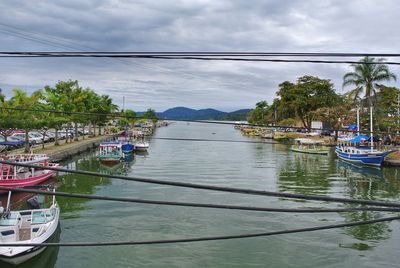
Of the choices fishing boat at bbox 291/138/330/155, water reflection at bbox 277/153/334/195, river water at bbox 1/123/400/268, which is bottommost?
river water at bbox 1/123/400/268

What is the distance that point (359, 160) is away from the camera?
39.7 metres

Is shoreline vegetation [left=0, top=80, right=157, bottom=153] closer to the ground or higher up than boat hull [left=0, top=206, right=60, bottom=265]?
higher up

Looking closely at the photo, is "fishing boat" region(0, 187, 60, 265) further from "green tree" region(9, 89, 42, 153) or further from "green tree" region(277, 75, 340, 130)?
"green tree" region(277, 75, 340, 130)

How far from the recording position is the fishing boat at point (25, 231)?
12.4 meters

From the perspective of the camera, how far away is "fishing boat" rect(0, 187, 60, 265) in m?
12.4

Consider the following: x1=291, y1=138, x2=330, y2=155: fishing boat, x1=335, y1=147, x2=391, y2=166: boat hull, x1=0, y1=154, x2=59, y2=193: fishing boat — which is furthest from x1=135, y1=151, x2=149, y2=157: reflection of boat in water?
x1=335, y1=147, x2=391, y2=166: boat hull

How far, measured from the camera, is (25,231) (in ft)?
47.1

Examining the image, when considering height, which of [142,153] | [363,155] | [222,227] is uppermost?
[363,155]

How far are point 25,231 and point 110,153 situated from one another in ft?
86.8

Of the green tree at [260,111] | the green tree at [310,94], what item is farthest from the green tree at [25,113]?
the green tree at [260,111]

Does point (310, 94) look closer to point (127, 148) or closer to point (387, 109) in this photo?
point (387, 109)

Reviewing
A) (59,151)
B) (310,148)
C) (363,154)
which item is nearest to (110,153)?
(59,151)

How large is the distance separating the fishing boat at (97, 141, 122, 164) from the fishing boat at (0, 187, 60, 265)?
76.7 ft

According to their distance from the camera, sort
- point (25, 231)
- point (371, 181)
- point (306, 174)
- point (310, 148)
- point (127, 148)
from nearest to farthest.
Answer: point (25, 231) → point (371, 181) → point (306, 174) → point (127, 148) → point (310, 148)
